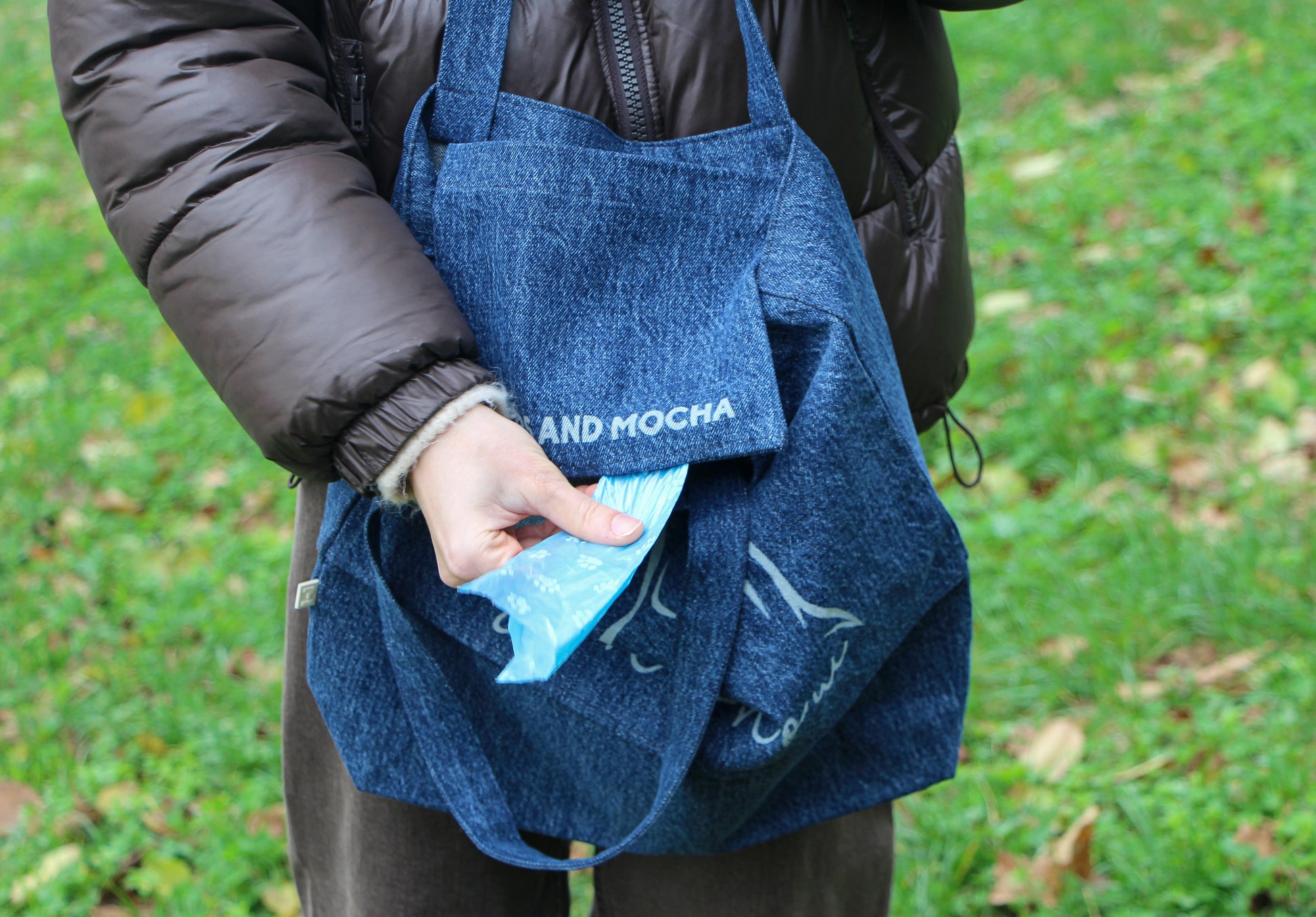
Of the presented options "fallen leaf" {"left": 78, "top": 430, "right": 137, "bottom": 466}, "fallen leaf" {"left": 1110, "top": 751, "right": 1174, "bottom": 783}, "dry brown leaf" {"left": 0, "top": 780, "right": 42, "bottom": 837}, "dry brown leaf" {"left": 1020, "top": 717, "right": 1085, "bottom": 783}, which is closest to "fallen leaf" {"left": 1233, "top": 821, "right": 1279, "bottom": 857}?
"fallen leaf" {"left": 1110, "top": 751, "right": 1174, "bottom": 783}

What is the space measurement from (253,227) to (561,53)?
0.34m

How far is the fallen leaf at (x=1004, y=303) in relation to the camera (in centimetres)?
362

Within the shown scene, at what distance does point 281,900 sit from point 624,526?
1748 mm

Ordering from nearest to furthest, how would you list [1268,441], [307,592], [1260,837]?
[307,592] < [1260,837] < [1268,441]

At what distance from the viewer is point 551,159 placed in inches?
40.3

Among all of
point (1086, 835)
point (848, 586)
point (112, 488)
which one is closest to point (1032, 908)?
point (1086, 835)

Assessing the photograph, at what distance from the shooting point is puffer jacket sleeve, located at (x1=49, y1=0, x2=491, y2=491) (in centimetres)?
98

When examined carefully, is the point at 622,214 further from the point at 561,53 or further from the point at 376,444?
the point at 376,444

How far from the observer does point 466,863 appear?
1317mm

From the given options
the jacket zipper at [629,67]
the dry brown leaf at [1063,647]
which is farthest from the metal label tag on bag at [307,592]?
the dry brown leaf at [1063,647]

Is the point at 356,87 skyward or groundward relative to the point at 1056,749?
skyward

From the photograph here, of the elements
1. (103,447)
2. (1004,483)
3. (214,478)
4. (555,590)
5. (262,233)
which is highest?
(262,233)

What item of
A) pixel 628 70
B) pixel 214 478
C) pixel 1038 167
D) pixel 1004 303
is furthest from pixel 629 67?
pixel 1038 167

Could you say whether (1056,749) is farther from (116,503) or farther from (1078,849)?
(116,503)
